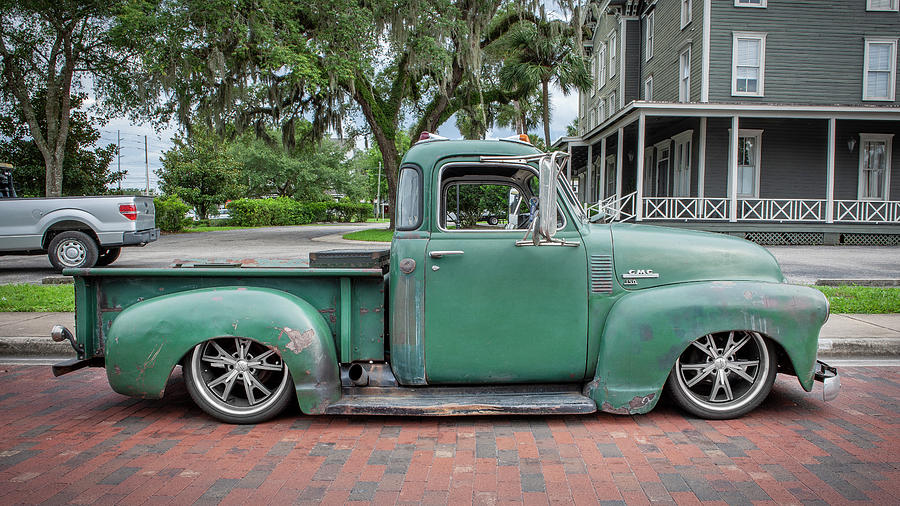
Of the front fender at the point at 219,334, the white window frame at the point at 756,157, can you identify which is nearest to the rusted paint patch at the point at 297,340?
the front fender at the point at 219,334

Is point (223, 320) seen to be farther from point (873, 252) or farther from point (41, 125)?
point (41, 125)

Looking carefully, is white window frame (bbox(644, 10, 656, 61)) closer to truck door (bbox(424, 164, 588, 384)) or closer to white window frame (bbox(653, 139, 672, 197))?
white window frame (bbox(653, 139, 672, 197))

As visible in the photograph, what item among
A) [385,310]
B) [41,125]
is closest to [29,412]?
[385,310]

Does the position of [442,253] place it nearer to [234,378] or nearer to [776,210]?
[234,378]

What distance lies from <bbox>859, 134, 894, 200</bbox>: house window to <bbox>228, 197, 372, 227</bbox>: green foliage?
32661 millimetres

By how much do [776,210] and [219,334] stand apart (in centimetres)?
2091

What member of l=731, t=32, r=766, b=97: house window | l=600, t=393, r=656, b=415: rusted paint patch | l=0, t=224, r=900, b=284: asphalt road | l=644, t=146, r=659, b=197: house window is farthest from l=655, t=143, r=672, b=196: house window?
l=600, t=393, r=656, b=415: rusted paint patch

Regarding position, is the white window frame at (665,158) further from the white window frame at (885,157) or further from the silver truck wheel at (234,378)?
the silver truck wheel at (234,378)

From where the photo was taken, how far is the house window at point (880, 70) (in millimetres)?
20828

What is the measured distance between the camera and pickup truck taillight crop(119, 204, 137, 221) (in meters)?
11.7

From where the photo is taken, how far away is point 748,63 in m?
21.0

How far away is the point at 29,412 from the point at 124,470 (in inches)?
61.2

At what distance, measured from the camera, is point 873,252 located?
16453 mm

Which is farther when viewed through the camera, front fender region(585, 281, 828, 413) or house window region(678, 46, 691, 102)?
house window region(678, 46, 691, 102)
